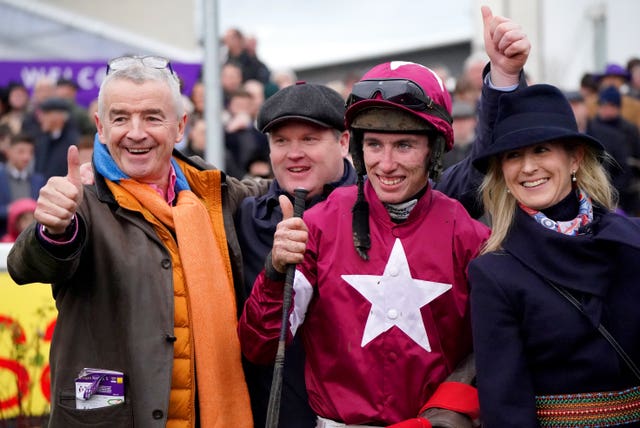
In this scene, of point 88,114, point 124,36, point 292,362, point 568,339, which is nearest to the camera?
point 568,339

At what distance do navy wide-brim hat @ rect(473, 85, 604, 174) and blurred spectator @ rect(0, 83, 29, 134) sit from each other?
367 inches

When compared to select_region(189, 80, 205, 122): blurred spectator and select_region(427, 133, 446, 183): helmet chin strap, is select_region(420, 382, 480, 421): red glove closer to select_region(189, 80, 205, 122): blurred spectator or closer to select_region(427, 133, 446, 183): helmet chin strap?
select_region(427, 133, 446, 183): helmet chin strap

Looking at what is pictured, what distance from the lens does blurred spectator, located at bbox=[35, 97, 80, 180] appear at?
33.7 ft

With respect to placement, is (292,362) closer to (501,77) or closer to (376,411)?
(376,411)

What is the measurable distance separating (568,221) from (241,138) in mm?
6439

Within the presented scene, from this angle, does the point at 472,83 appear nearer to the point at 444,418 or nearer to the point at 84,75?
the point at 84,75

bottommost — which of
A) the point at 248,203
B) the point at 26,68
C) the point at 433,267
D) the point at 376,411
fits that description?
the point at 376,411

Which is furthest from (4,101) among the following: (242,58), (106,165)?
(106,165)

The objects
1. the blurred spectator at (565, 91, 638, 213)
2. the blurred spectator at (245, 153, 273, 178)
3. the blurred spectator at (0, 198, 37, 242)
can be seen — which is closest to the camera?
the blurred spectator at (0, 198, 37, 242)

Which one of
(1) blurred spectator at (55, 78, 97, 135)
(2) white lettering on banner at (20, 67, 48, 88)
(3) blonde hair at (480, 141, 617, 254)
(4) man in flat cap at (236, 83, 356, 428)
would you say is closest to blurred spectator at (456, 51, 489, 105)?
(1) blurred spectator at (55, 78, 97, 135)

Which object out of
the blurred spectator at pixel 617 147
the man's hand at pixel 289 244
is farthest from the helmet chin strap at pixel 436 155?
the blurred spectator at pixel 617 147

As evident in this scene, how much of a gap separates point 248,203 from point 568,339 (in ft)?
5.42

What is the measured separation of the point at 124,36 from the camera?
16.7 m

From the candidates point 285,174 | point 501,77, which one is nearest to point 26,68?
point 285,174
